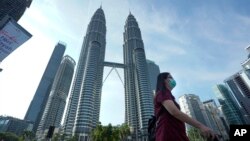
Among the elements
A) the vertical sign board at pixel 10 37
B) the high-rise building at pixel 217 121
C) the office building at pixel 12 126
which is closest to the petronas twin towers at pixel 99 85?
the high-rise building at pixel 217 121

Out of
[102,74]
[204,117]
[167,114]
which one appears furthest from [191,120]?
[204,117]

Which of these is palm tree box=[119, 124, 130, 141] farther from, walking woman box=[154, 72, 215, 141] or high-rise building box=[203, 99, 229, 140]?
walking woman box=[154, 72, 215, 141]

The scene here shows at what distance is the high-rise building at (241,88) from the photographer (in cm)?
12110

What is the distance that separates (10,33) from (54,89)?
154311 mm

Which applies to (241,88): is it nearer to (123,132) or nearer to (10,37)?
(123,132)

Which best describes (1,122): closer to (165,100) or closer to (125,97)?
(125,97)

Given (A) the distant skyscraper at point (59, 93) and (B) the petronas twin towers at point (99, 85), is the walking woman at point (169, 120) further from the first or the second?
(A) the distant skyscraper at point (59, 93)

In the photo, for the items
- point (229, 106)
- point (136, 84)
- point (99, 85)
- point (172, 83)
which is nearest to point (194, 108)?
point (229, 106)

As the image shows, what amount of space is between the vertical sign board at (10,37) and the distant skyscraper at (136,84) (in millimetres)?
95095

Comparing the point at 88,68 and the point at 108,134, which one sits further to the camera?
the point at 88,68

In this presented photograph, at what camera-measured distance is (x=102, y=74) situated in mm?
129875

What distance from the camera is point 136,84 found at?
12812 centimetres

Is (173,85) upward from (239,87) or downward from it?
downward

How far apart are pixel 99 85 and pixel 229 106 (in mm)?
112022
